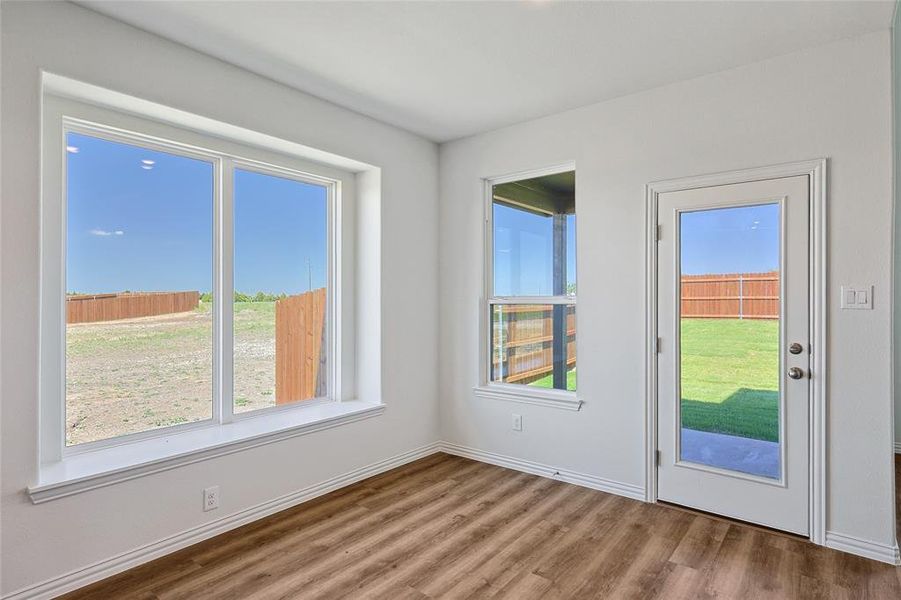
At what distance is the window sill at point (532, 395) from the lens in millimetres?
3635

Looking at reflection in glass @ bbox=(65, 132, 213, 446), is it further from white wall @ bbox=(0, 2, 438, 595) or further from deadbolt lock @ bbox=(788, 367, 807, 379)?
deadbolt lock @ bbox=(788, 367, 807, 379)

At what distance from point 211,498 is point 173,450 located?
37 cm

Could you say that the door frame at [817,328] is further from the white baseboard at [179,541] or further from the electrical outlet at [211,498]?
the electrical outlet at [211,498]

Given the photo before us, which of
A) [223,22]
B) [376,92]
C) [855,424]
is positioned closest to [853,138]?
[855,424]

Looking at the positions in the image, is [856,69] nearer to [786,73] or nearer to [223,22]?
[786,73]

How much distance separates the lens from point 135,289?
279cm

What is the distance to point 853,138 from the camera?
260 cm

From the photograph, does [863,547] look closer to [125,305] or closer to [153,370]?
[153,370]

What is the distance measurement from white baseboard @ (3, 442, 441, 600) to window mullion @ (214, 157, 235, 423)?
0.63 metres

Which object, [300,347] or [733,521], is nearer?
[733,521]

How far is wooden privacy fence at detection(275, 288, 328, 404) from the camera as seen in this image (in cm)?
351

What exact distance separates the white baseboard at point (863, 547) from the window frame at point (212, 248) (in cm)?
326

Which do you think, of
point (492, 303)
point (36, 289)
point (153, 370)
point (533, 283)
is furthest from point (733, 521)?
point (36, 289)

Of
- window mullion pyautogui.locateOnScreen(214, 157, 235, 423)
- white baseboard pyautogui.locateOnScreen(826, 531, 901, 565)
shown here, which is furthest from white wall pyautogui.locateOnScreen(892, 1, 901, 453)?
window mullion pyautogui.locateOnScreen(214, 157, 235, 423)
